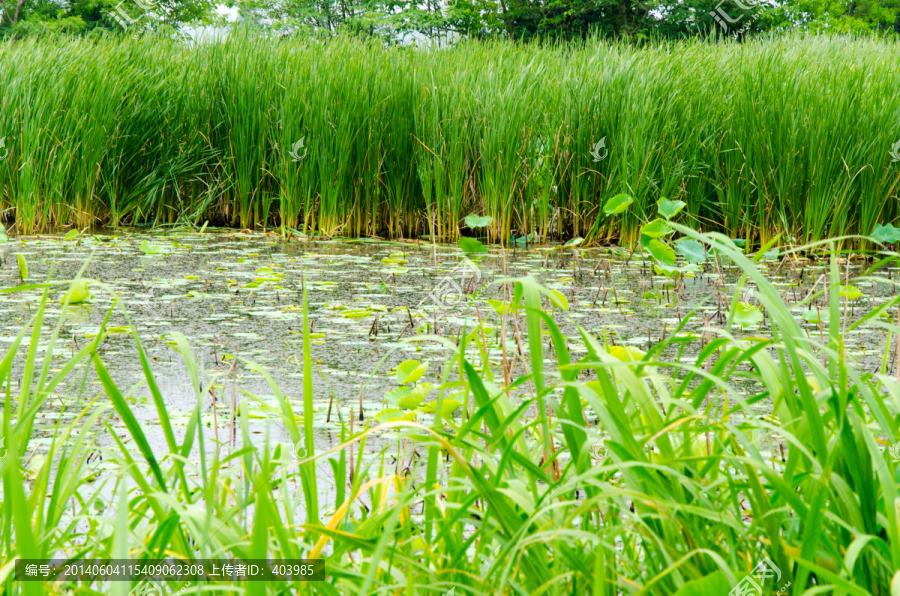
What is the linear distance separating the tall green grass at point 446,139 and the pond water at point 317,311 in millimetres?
391

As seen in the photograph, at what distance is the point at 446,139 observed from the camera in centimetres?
500

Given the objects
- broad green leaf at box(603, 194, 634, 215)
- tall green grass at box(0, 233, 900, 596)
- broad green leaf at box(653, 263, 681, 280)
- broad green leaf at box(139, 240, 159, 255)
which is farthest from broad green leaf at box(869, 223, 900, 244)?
broad green leaf at box(139, 240, 159, 255)

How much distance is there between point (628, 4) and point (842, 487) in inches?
876

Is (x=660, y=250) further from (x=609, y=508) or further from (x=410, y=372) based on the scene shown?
(x=609, y=508)

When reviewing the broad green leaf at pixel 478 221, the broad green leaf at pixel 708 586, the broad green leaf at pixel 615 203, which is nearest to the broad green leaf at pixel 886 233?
the broad green leaf at pixel 615 203

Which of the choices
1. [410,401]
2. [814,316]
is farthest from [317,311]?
[814,316]

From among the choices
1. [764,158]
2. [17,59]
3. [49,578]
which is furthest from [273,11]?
[49,578]

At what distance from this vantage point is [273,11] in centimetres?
2633

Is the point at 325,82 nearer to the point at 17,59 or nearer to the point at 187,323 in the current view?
the point at 17,59

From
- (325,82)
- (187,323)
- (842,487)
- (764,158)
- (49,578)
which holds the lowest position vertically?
(187,323)

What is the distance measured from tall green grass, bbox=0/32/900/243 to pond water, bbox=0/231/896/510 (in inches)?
15.4

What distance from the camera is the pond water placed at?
207 centimetres

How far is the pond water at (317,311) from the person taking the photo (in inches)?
81.4
